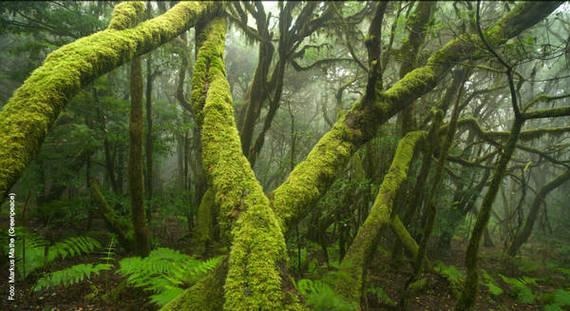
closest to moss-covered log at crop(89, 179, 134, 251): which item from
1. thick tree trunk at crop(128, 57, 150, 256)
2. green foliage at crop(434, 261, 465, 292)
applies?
thick tree trunk at crop(128, 57, 150, 256)

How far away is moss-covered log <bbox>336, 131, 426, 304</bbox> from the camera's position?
16.6ft

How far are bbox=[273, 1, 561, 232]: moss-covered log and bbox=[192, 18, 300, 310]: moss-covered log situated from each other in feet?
1.80

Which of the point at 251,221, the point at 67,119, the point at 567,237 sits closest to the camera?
the point at 251,221

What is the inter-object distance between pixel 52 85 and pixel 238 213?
77.9 inches

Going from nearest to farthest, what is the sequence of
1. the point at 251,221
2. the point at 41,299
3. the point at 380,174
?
the point at 251,221 < the point at 41,299 < the point at 380,174

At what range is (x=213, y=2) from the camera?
19.3 ft

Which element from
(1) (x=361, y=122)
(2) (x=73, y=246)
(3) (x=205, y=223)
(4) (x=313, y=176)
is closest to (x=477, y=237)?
(1) (x=361, y=122)

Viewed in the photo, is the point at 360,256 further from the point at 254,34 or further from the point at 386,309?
the point at 254,34

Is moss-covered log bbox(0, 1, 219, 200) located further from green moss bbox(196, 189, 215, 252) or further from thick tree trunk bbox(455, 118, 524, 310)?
thick tree trunk bbox(455, 118, 524, 310)

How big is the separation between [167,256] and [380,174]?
19.2ft

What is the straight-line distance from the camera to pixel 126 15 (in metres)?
4.25

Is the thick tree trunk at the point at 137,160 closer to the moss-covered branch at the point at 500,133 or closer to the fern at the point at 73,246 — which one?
the fern at the point at 73,246

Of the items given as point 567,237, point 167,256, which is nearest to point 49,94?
point 167,256

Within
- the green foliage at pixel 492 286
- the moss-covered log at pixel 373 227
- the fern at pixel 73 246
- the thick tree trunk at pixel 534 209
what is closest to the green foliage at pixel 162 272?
the fern at pixel 73 246
